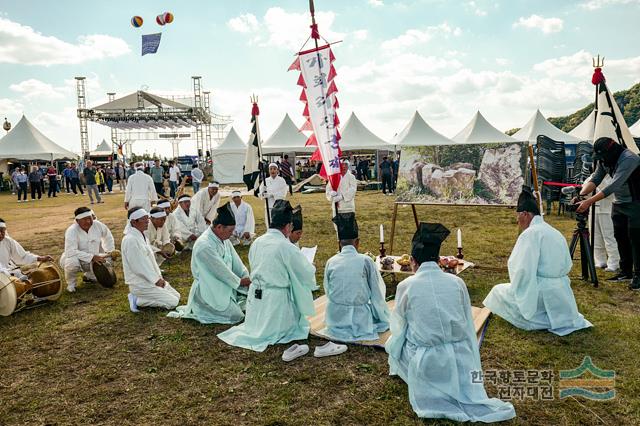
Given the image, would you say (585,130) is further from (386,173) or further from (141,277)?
(141,277)

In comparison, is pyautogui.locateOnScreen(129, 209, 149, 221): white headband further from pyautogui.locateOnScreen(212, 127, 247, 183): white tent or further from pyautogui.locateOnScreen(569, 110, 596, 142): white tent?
pyautogui.locateOnScreen(212, 127, 247, 183): white tent

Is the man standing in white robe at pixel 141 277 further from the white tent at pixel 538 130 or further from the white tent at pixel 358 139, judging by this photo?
the white tent at pixel 538 130

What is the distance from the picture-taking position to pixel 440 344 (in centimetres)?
325

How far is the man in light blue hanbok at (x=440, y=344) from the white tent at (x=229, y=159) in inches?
983

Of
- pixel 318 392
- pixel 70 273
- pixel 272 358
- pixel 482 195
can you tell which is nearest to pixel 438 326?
pixel 318 392

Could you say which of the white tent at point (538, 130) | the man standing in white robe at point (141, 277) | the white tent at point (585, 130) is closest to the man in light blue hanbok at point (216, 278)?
the man standing in white robe at point (141, 277)

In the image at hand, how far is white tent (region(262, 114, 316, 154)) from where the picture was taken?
81.2ft

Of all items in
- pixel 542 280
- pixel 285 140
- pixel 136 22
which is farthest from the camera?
pixel 285 140

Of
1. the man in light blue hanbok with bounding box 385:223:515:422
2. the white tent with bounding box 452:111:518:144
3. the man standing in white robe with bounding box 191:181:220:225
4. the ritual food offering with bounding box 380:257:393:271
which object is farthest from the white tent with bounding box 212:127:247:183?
the man in light blue hanbok with bounding box 385:223:515:422

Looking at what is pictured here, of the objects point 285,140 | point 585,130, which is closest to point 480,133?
point 585,130

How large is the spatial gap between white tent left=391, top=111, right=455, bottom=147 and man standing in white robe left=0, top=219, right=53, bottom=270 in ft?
61.8

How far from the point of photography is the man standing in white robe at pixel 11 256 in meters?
6.17

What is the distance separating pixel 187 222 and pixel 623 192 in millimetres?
7740

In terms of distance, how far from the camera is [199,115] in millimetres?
35125
